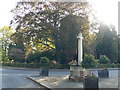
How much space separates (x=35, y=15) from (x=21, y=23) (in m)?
2.78

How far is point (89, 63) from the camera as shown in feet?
41.7

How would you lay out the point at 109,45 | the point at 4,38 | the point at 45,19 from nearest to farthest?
the point at 45,19
the point at 109,45
the point at 4,38

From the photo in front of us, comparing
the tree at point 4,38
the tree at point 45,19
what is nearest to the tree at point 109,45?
the tree at point 45,19

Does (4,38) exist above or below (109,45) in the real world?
above

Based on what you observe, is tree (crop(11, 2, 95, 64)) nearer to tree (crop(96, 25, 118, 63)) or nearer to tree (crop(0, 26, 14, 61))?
tree (crop(96, 25, 118, 63))

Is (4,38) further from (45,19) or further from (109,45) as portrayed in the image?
(109,45)

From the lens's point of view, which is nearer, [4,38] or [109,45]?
[109,45]

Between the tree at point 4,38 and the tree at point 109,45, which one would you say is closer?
the tree at point 109,45

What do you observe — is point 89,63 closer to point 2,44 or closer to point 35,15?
point 35,15

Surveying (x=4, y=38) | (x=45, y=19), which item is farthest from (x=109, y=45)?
(x=4, y=38)

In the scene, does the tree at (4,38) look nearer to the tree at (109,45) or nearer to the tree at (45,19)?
the tree at (45,19)

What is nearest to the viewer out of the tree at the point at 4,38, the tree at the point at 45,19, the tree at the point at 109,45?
the tree at the point at 45,19

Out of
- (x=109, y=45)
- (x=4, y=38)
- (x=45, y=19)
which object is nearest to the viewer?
(x=45, y=19)

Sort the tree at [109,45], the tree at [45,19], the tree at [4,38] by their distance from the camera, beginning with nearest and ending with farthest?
1. the tree at [45,19]
2. the tree at [109,45]
3. the tree at [4,38]
